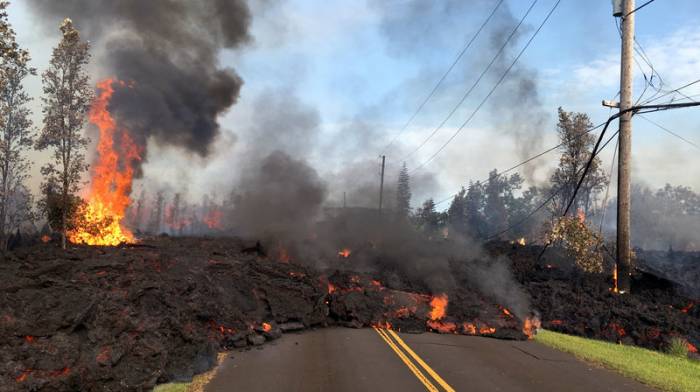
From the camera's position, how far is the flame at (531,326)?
14.8m

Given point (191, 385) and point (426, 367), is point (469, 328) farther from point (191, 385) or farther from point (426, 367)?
point (191, 385)

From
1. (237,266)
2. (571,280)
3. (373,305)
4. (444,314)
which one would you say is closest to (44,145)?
(237,266)

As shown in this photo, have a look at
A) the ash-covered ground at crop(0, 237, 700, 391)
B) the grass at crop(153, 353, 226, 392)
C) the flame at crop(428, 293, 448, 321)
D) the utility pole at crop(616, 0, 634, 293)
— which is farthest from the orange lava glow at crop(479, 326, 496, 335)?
the grass at crop(153, 353, 226, 392)

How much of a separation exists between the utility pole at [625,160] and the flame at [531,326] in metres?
2.93

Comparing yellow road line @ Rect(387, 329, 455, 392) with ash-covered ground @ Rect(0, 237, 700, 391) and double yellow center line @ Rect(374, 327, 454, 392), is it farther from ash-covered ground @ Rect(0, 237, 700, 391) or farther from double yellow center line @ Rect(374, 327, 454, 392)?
ash-covered ground @ Rect(0, 237, 700, 391)

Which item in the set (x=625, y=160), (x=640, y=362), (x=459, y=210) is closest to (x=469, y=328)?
(x=640, y=362)

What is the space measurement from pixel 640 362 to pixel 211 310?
36.9 ft

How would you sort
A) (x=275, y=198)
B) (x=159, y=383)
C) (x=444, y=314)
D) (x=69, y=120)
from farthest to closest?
(x=275, y=198) < (x=69, y=120) < (x=444, y=314) < (x=159, y=383)

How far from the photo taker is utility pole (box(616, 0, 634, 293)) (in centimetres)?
1453

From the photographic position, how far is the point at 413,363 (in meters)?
10.1

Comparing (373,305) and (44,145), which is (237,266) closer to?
(373,305)

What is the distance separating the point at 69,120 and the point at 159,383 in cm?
2419

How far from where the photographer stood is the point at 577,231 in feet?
53.9

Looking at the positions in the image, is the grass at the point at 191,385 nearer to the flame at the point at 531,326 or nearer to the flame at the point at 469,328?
the flame at the point at 469,328
